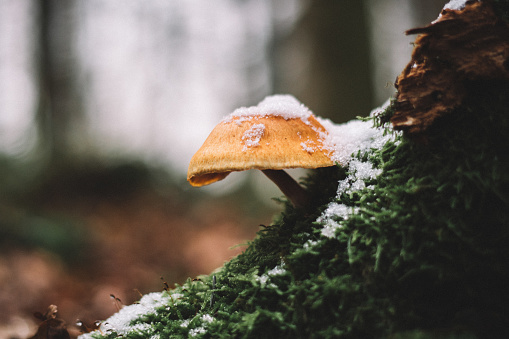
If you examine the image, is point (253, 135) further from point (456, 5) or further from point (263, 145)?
point (456, 5)

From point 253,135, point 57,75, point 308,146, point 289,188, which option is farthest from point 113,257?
point 57,75

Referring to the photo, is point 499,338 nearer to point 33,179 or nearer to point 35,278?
point 35,278

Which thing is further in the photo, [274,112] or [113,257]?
[113,257]

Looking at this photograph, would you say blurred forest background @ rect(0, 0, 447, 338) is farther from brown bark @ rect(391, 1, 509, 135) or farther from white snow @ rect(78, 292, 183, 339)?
brown bark @ rect(391, 1, 509, 135)

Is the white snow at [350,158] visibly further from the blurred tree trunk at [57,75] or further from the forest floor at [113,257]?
the blurred tree trunk at [57,75]

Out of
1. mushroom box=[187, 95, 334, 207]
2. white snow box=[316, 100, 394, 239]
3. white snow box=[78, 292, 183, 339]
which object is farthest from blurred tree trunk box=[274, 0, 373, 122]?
white snow box=[78, 292, 183, 339]

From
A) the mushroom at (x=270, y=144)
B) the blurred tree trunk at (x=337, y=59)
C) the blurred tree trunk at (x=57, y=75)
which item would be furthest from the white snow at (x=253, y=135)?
the blurred tree trunk at (x=57, y=75)
